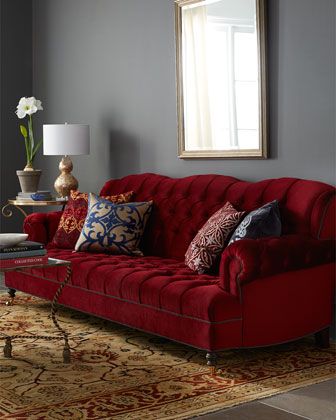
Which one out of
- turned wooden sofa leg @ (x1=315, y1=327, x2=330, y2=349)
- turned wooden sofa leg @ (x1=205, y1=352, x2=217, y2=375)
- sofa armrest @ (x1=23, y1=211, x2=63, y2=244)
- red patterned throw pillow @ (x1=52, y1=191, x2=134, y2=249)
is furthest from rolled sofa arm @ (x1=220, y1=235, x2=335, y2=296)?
sofa armrest @ (x1=23, y1=211, x2=63, y2=244)

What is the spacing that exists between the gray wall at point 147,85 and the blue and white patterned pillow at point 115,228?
62 centimetres

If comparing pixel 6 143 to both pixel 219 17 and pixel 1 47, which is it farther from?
pixel 219 17

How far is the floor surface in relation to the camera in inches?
126

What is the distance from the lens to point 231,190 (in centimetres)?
480

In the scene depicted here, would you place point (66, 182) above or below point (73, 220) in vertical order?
above

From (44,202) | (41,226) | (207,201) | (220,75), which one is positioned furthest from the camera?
(44,202)

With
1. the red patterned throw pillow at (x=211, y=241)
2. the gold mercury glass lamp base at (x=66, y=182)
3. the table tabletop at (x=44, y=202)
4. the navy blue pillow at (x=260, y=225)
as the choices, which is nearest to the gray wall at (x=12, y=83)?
the table tabletop at (x=44, y=202)

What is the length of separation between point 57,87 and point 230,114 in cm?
254

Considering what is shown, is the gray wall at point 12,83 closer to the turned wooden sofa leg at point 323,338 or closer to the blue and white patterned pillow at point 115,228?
the blue and white patterned pillow at point 115,228

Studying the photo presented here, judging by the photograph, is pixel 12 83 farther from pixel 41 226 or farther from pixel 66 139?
pixel 41 226

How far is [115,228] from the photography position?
5.11 m

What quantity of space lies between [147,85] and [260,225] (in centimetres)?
222

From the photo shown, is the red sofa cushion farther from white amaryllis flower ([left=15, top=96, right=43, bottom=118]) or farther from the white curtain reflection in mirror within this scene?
white amaryllis flower ([left=15, top=96, right=43, bottom=118])

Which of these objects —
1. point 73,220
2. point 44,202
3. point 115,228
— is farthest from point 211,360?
point 44,202
